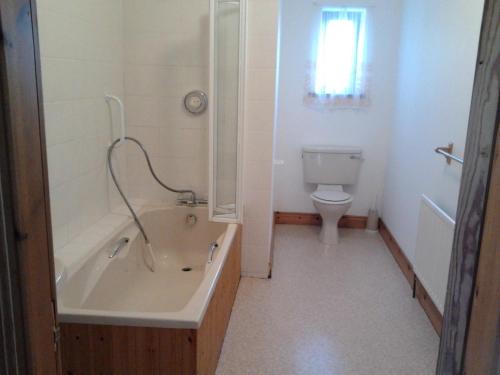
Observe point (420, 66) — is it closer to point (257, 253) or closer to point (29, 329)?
point (257, 253)

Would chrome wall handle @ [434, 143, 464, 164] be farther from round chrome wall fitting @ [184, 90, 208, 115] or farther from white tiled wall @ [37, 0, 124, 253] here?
white tiled wall @ [37, 0, 124, 253]

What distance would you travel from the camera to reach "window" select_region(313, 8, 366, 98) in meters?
3.98

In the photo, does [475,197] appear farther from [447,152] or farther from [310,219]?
[310,219]

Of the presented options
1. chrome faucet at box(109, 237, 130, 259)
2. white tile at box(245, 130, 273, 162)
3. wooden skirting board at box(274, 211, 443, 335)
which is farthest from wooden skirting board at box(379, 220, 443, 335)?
chrome faucet at box(109, 237, 130, 259)

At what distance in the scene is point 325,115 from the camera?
4.20m

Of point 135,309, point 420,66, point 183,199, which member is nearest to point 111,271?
point 135,309

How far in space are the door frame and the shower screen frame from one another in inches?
80.5

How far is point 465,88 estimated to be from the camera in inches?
94.9

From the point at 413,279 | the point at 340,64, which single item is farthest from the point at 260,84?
the point at 413,279

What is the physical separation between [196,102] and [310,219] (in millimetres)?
1862

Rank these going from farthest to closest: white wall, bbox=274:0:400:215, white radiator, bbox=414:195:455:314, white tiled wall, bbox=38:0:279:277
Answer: white wall, bbox=274:0:400:215 → white tiled wall, bbox=38:0:279:277 → white radiator, bbox=414:195:455:314

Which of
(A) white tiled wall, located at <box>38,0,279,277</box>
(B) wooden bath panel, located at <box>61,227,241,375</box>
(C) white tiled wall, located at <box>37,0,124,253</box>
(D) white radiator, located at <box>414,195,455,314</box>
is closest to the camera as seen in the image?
(B) wooden bath panel, located at <box>61,227,241,375</box>

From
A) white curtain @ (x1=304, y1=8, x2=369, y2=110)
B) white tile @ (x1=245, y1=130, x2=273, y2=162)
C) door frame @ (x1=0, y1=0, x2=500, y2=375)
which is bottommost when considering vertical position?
white tile @ (x1=245, y1=130, x2=273, y2=162)

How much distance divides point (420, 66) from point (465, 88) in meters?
0.95
